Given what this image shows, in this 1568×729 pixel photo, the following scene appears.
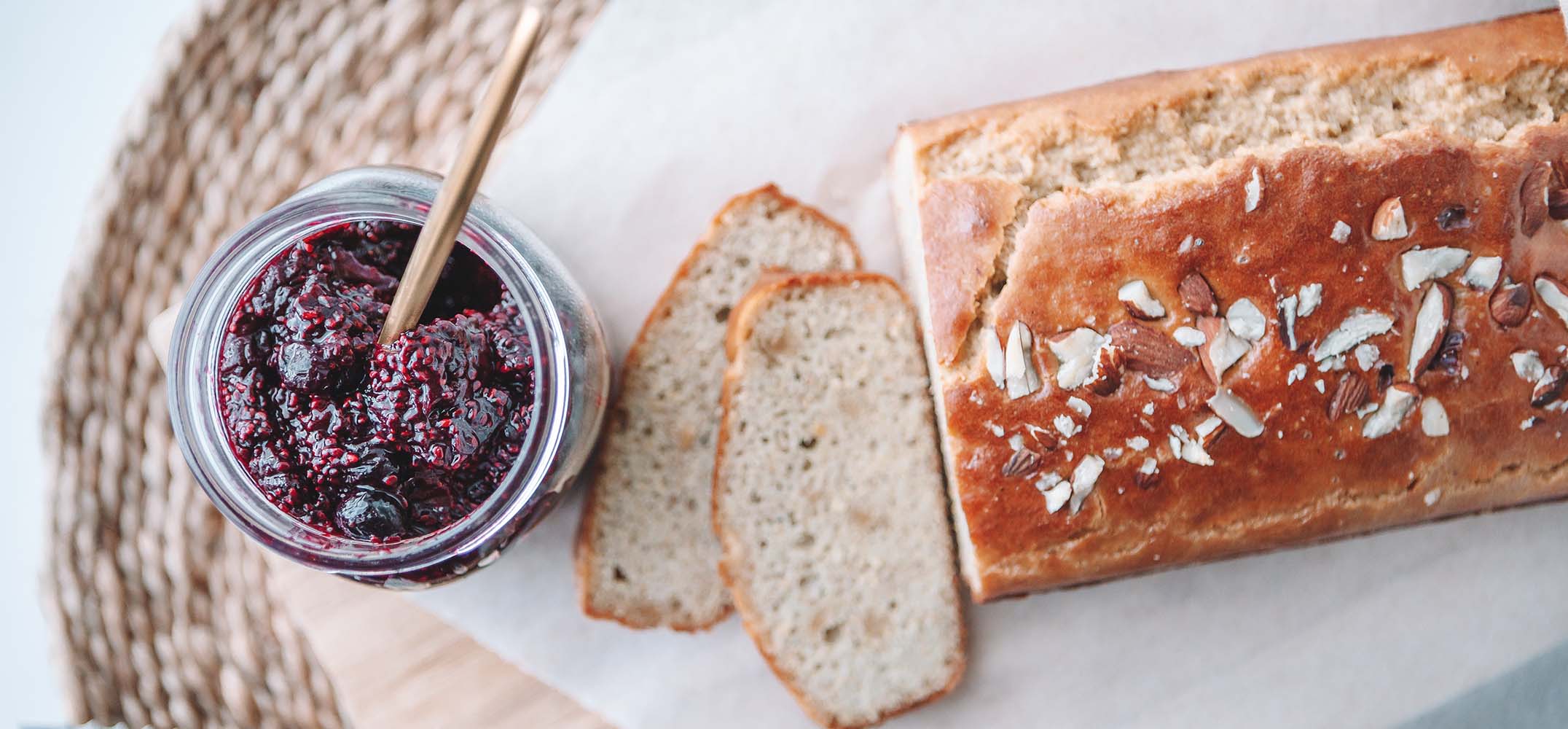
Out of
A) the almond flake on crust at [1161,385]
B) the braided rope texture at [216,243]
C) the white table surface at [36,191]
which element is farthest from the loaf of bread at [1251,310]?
the white table surface at [36,191]

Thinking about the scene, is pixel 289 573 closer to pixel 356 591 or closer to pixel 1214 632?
pixel 356 591

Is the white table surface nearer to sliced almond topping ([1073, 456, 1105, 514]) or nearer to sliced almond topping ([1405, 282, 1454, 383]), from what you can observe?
sliced almond topping ([1073, 456, 1105, 514])

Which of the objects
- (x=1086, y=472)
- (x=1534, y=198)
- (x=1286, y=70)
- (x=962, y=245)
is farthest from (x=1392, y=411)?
(x=962, y=245)

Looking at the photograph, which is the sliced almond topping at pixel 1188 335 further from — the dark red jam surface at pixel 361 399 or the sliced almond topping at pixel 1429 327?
the dark red jam surface at pixel 361 399

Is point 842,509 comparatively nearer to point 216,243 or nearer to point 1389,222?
point 1389,222

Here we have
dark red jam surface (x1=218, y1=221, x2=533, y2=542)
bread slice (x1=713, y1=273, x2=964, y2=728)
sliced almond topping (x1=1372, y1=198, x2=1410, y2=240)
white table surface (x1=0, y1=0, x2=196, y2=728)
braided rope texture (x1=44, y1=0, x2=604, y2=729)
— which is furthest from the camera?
Answer: white table surface (x1=0, y1=0, x2=196, y2=728)

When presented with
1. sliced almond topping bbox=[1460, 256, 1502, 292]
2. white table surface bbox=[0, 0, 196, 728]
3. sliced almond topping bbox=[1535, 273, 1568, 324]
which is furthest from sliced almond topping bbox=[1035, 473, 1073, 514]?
white table surface bbox=[0, 0, 196, 728]

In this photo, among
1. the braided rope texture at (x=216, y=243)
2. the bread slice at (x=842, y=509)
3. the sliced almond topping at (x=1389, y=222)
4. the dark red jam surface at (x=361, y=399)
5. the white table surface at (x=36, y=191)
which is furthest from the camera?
the white table surface at (x=36, y=191)
